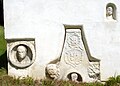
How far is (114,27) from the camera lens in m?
10.7

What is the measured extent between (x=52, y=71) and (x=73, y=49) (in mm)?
900

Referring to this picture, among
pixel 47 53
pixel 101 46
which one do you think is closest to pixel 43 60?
pixel 47 53

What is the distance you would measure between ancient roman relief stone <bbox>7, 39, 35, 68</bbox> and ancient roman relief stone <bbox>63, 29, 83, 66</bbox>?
0.98 meters

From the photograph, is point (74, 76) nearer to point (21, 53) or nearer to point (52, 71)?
point (52, 71)

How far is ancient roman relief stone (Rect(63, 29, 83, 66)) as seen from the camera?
10664mm

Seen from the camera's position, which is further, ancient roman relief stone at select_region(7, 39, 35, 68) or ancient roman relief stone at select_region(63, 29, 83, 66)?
ancient roman relief stone at select_region(63, 29, 83, 66)

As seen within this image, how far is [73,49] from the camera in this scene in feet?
35.0

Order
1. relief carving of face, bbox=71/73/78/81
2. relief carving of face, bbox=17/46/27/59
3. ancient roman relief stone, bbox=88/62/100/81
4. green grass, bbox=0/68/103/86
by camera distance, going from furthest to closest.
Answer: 1. ancient roman relief stone, bbox=88/62/100/81
2. relief carving of face, bbox=71/73/78/81
3. relief carving of face, bbox=17/46/27/59
4. green grass, bbox=0/68/103/86

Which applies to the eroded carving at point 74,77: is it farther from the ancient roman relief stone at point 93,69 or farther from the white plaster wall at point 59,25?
the white plaster wall at point 59,25

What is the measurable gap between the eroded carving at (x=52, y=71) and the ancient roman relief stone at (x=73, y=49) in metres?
0.43

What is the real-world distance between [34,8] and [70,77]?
223cm

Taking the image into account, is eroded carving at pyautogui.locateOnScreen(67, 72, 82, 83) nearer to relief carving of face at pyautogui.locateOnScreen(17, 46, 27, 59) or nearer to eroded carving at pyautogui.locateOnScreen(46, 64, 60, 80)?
eroded carving at pyautogui.locateOnScreen(46, 64, 60, 80)

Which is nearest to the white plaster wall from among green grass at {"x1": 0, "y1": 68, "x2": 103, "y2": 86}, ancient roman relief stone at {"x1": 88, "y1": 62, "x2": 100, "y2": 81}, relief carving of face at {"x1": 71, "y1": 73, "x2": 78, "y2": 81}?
ancient roman relief stone at {"x1": 88, "y1": 62, "x2": 100, "y2": 81}

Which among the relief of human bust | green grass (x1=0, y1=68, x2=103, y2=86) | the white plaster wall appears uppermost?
the white plaster wall
